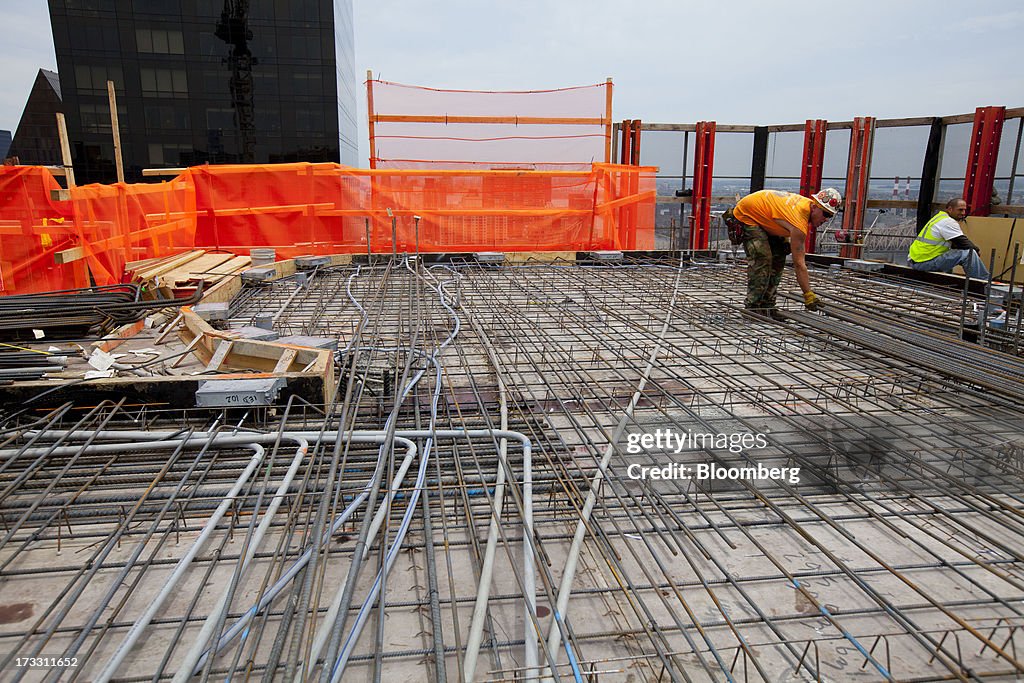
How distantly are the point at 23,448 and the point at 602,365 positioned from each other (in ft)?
10.9

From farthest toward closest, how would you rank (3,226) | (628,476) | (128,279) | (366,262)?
(366,262), (128,279), (3,226), (628,476)

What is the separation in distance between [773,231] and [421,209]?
5.60m

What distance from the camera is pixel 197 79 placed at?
29625 mm

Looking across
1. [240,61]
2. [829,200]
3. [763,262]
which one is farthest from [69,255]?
[240,61]

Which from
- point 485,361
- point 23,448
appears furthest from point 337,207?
point 23,448

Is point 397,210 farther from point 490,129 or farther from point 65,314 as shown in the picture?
point 65,314

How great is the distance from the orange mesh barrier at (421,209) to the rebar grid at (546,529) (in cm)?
582

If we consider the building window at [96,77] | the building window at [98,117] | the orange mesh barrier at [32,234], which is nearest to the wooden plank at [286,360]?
the orange mesh barrier at [32,234]

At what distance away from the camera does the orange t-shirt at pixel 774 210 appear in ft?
18.5

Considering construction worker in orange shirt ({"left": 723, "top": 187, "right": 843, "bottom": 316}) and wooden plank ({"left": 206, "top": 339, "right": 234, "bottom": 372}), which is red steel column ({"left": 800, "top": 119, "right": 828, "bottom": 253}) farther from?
wooden plank ({"left": 206, "top": 339, "right": 234, "bottom": 372})

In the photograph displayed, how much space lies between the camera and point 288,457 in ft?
9.86

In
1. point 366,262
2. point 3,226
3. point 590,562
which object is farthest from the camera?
point 366,262

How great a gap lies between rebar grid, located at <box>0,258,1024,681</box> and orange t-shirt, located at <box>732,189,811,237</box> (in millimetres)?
1712

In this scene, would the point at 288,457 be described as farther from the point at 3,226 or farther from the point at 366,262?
the point at 366,262
